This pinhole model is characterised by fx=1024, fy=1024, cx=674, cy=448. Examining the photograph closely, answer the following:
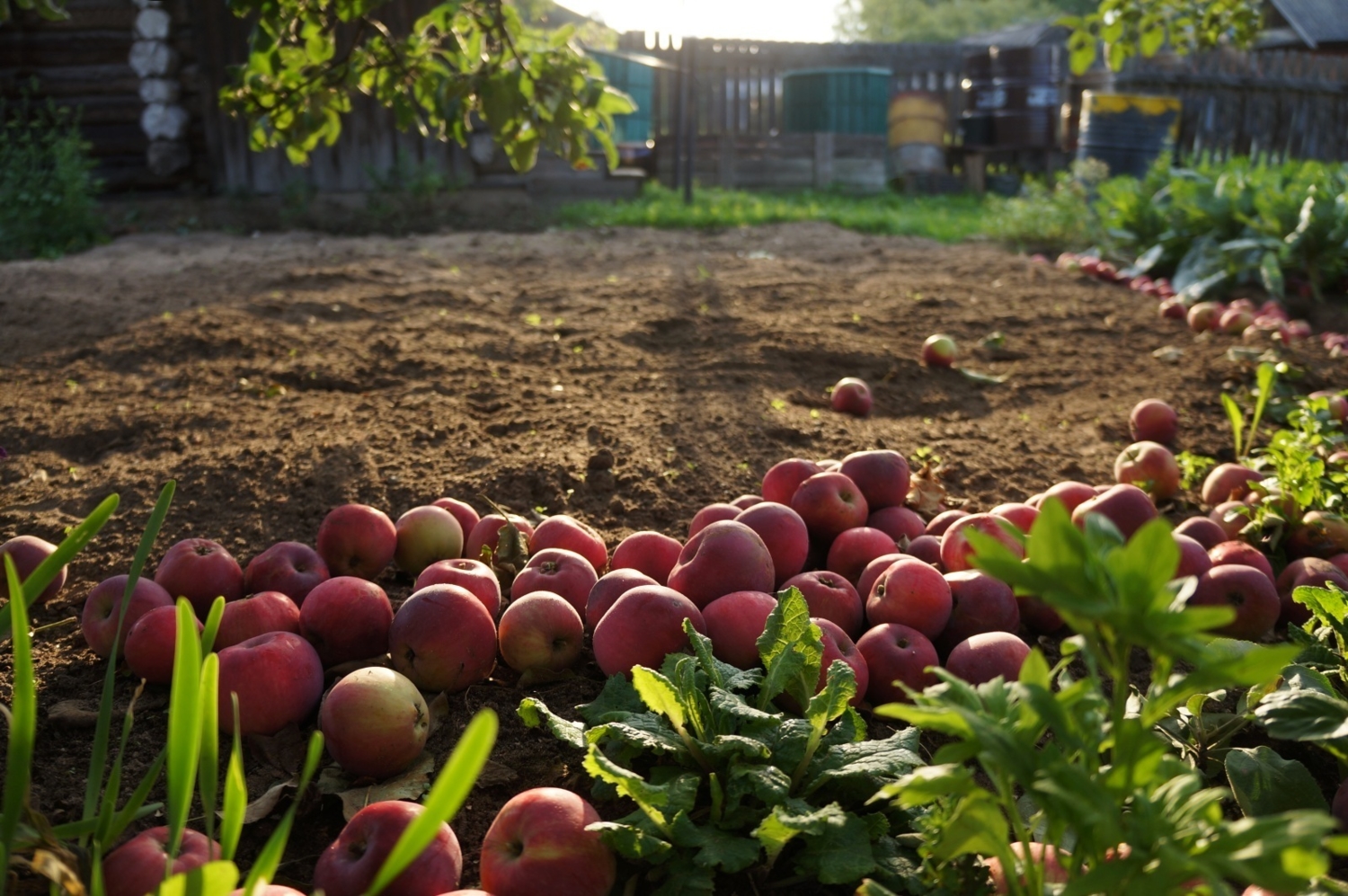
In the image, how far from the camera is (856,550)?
8.02ft

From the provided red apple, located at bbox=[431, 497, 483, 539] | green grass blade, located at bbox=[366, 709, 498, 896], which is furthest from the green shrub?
green grass blade, located at bbox=[366, 709, 498, 896]

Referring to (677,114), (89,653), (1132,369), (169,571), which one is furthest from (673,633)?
(677,114)

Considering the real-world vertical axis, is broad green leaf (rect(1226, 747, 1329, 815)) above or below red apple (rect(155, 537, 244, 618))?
below

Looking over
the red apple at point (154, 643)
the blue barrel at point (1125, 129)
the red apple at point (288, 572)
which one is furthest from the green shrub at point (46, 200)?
the blue barrel at point (1125, 129)

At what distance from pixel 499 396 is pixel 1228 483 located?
2664mm

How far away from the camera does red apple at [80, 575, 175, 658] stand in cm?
212

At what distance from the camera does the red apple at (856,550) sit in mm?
2441

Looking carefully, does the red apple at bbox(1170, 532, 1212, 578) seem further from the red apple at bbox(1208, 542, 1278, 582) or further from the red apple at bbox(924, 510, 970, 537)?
the red apple at bbox(924, 510, 970, 537)

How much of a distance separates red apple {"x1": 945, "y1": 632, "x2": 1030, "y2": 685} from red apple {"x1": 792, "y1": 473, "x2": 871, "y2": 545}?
62 centimetres

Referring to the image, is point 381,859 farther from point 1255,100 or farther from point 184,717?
point 1255,100

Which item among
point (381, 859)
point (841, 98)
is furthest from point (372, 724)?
point (841, 98)

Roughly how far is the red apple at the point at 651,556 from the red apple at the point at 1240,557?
1.28m

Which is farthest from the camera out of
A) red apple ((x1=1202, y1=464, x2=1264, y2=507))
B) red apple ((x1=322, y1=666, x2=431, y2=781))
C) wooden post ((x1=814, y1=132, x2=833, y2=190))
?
Answer: wooden post ((x1=814, y1=132, x2=833, y2=190))

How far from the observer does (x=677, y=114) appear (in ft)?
45.3
